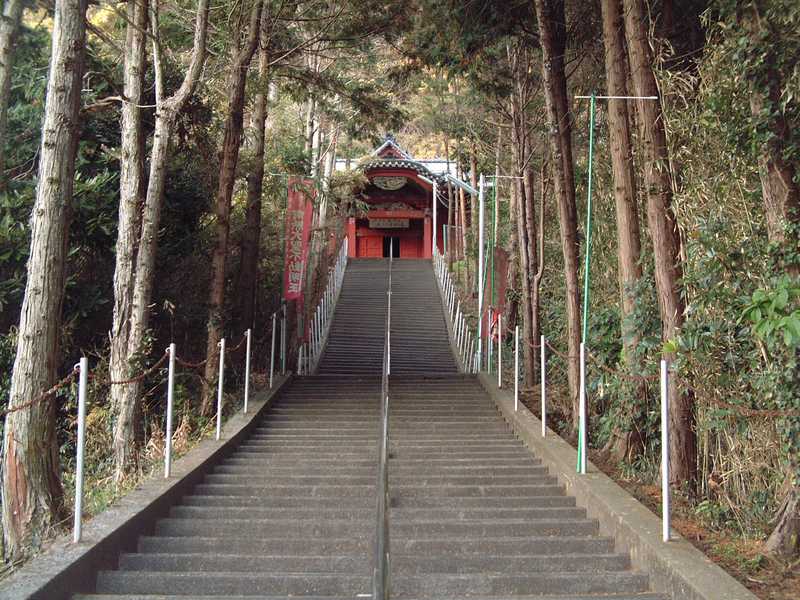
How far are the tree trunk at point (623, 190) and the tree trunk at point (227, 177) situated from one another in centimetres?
476

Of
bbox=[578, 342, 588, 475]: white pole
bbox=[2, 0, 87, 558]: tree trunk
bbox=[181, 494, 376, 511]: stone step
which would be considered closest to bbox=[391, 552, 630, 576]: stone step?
bbox=[181, 494, 376, 511]: stone step

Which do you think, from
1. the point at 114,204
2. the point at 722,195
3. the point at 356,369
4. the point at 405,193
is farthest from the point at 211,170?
the point at 405,193

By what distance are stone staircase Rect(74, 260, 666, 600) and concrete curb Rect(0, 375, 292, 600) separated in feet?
0.34

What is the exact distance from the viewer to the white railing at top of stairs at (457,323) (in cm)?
1533

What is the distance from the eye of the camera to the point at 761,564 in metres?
4.49

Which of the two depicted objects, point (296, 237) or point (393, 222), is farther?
point (393, 222)

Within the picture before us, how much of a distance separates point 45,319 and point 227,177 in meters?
5.00

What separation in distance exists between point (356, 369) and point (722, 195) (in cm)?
1052

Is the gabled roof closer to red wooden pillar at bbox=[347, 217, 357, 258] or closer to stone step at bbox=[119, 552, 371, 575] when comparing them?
red wooden pillar at bbox=[347, 217, 357, 258]

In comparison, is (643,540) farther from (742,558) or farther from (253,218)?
(253,218)

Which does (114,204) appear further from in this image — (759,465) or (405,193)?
(405,193)

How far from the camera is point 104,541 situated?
4.47 m

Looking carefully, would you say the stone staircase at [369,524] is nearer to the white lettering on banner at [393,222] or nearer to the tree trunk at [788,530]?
the tree trunk at [788,530]

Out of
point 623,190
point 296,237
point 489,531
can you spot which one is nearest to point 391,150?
point 296,237
